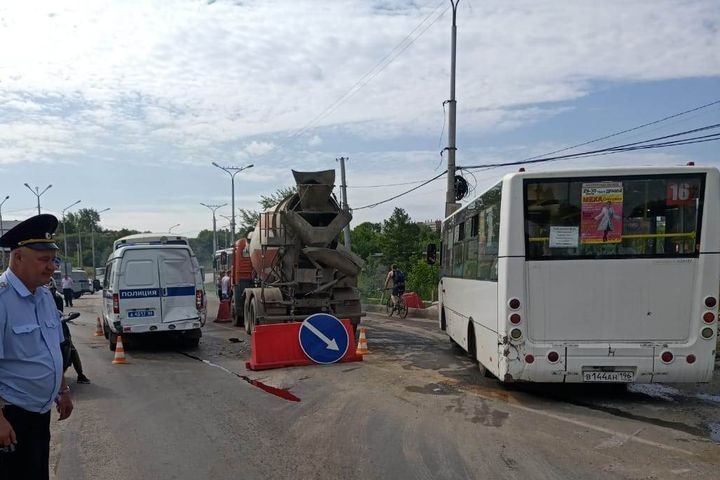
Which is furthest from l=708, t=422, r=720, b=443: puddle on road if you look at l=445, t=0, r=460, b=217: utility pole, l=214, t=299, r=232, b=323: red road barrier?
l=214, t=299, r=232, b=323: red road barrier

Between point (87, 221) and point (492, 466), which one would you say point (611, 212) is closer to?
point (492, 466)

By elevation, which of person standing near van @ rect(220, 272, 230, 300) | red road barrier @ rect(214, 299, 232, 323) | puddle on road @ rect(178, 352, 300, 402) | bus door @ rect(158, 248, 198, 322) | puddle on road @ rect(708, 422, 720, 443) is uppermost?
bus door @ rect(158, 248, 198, 322)

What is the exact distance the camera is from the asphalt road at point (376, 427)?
228 inches

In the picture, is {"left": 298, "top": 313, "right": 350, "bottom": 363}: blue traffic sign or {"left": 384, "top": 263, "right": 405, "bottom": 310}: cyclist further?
{"left": 384, "top": 263, "right": 405, "bottom": 310}: cyclist

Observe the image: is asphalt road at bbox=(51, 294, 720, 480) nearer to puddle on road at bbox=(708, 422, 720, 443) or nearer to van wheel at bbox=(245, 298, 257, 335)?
puddle on road at bbox=(708, 422, 720, 443)

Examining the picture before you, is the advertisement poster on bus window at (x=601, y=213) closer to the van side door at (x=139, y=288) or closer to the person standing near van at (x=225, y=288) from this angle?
→ the van side door at (x=139, y=288)

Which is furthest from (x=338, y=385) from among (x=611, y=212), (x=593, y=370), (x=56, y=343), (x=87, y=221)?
(x=87, y=221)

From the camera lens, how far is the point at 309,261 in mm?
15023

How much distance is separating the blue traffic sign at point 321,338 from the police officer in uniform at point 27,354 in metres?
7.19

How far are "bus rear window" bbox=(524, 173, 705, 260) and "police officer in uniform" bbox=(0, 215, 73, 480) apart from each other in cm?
593

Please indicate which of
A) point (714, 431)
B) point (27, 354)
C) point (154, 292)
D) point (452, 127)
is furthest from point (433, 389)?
point (452, 127)

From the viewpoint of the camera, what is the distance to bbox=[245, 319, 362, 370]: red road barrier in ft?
36.2

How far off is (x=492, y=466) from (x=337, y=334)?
577 cm

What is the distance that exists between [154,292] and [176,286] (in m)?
0.49
